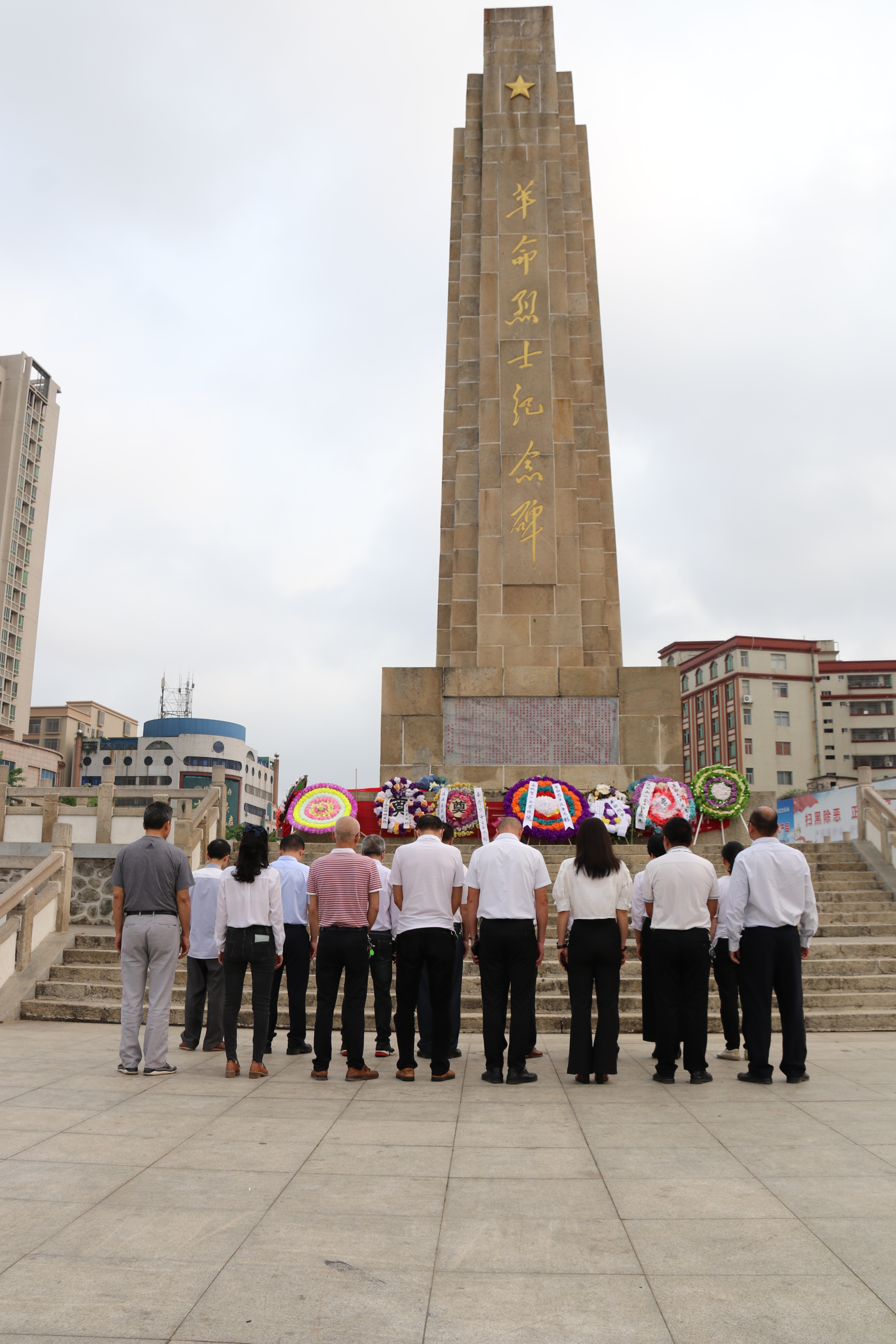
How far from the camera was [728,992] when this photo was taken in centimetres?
647

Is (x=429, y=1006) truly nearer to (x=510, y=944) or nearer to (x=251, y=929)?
(x=510, y=944)

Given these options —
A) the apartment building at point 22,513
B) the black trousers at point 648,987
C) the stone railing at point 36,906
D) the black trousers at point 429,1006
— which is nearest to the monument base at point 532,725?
the stone railing at point 36,906

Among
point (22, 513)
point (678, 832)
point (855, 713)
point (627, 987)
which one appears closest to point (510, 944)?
point (678, 832)

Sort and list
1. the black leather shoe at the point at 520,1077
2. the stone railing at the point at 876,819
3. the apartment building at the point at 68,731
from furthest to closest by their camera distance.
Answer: the apartment building at the point at 68,731
the stone railing at the point at 876,819
the black leather shoe at the point at 520,1077

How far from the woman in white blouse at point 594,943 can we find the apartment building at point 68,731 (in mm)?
78037

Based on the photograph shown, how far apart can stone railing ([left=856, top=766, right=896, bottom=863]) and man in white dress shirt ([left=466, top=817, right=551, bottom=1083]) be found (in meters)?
6.63

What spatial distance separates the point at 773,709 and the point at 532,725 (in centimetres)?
5353

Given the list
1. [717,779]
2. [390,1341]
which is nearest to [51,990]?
[390,1341]

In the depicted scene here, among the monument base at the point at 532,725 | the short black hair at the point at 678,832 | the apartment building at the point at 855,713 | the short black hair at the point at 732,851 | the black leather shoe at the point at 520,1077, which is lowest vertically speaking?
the black leather shoe at the point at 520,1077

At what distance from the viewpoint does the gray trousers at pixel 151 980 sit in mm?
5754

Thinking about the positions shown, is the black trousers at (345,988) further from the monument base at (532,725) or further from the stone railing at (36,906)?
the monument base at (532,725)

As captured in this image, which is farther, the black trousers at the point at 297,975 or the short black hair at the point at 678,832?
the black trousers at the point at 297,975

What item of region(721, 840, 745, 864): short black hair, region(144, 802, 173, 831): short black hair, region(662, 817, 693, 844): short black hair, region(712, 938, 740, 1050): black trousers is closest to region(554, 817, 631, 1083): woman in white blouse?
region(662, 817, 693, 844): short black hair

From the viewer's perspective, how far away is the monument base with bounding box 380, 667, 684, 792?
13.1 m
